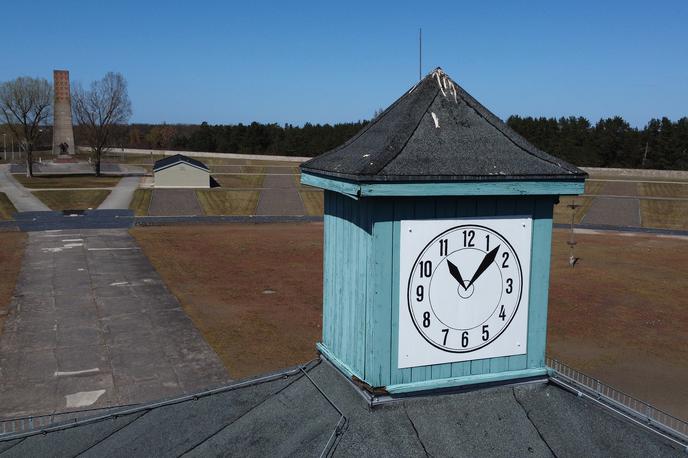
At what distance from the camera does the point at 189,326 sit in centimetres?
2078

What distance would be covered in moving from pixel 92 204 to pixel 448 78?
50.6 metres

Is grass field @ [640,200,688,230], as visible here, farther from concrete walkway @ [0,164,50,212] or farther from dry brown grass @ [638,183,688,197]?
concrete walkway @ [0,164,50,212]

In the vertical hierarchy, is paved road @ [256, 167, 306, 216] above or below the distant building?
below

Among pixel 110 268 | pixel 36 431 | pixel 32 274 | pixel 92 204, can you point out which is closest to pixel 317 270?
pixel 110 268

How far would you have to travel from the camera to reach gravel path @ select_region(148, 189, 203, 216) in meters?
48.5

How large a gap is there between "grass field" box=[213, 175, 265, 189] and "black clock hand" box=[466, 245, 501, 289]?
58.2 meters

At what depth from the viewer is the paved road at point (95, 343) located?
1542 cm

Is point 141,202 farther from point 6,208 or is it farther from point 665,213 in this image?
point 665,213

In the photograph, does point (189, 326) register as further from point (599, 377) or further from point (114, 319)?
point (599, 377)

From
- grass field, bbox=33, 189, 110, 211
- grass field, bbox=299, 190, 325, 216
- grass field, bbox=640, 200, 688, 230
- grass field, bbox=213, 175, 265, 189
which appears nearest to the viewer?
grass field, bbox=640, 200, 688, 230

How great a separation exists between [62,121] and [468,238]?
99940mm

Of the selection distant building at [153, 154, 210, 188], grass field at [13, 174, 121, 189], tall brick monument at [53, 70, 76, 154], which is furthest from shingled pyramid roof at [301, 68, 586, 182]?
tall brick monument at [53, 70, 76, 154]

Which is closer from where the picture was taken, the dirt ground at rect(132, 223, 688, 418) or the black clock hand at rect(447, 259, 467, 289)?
the black clock hand at rect(447, 259, 467, 289)

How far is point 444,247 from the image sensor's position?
14.7 ft
